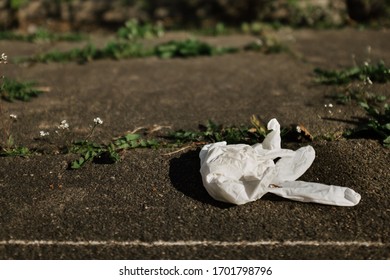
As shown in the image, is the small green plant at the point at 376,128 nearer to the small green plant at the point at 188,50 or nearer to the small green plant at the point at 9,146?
the small green plant at the point at 9,146

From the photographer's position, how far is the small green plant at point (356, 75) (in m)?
4.07

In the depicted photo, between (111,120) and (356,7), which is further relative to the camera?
(356,7)

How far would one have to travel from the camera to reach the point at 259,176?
8.79ft

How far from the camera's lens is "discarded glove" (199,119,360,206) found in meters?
2.60

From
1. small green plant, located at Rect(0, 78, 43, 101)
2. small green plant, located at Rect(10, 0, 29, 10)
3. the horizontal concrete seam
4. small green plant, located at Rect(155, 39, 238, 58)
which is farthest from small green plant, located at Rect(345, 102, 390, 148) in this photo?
small green plant, located at Rect(10, 0, 29, 10)

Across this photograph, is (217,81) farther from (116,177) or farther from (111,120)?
(116,177)

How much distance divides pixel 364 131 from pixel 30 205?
1.93 metres

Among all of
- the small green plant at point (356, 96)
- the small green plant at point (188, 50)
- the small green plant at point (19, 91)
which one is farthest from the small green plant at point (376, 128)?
the small green plant at point (19, 91)

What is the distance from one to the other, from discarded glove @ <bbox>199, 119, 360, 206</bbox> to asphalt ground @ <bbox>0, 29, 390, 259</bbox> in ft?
0.16

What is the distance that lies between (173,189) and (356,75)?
2.15 m

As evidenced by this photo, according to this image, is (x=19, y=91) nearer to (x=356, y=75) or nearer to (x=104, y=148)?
(x=104, y=148)

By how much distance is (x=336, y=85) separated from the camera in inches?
162
